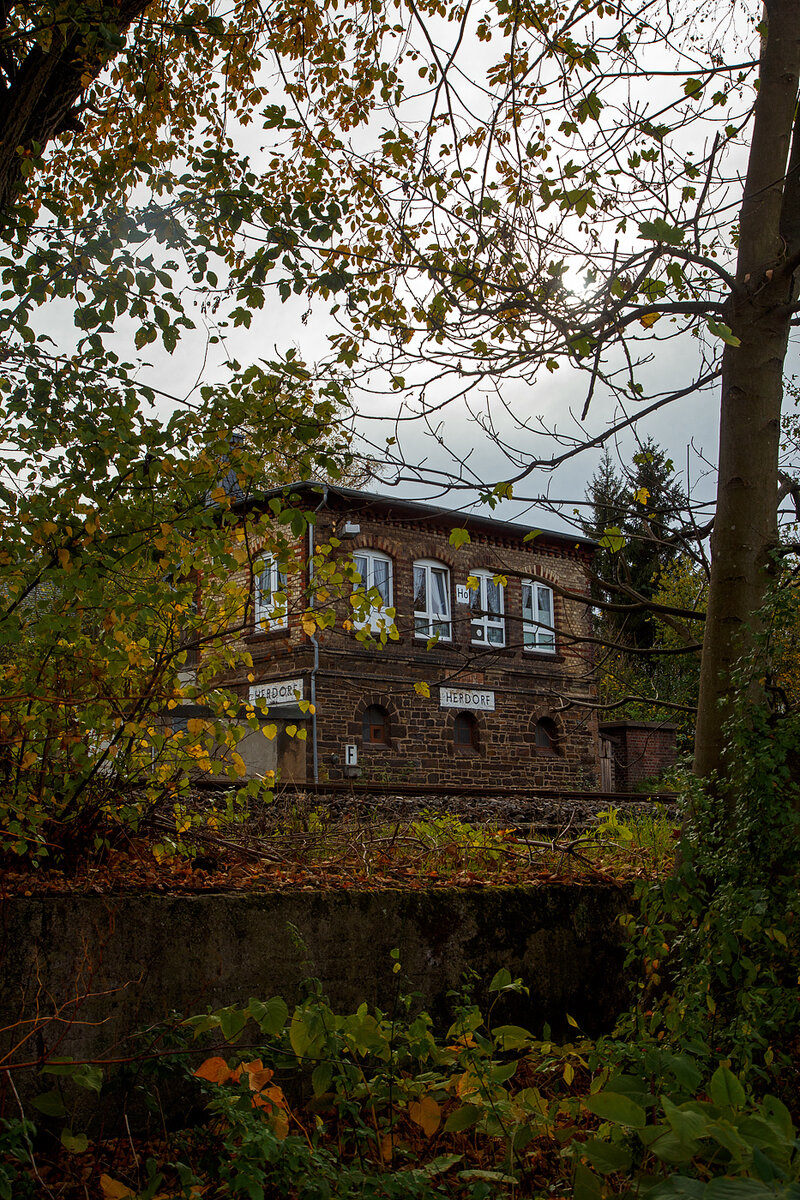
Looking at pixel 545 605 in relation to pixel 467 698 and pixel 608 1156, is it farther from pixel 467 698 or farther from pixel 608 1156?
pixel 608 1156

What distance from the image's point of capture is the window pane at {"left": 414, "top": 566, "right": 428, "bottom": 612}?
939 inches

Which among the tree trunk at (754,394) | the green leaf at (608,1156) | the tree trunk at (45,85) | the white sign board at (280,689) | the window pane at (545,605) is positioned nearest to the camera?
the green leaf at (608,1156)

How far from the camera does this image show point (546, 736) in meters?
26.0

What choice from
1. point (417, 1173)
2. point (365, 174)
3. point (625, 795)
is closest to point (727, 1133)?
point (417, 1173)

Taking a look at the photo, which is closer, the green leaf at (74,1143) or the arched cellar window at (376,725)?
the green leaf at (74,1143)

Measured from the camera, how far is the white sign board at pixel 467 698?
77.7 feet

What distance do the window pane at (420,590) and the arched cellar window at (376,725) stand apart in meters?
2.82

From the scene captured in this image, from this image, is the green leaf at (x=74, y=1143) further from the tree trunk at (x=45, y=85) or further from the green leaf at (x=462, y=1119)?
the tree trunk at (x=45, y=85)

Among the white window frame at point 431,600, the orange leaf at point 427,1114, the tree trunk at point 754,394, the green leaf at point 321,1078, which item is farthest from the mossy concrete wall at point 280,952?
the white window frame at point 431,600

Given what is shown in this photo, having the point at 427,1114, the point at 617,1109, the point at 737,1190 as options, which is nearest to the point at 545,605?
the point at 427,1114

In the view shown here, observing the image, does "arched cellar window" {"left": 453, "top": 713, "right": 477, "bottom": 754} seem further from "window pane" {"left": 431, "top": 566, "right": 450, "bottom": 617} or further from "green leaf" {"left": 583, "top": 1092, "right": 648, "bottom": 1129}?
"green leaf" {"left": 583, "top": 1092, "right": 648, "bottom": 1129}

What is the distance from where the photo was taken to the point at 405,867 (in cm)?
559

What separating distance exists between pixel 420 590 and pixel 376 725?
3.74 metres

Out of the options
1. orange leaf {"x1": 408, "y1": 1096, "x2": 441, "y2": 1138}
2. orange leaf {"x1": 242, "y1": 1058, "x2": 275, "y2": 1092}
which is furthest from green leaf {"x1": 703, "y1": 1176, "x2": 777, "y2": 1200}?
orange leaf {"x1": 242, "y1": 1058, "x2": 275, "y2": 1092}
